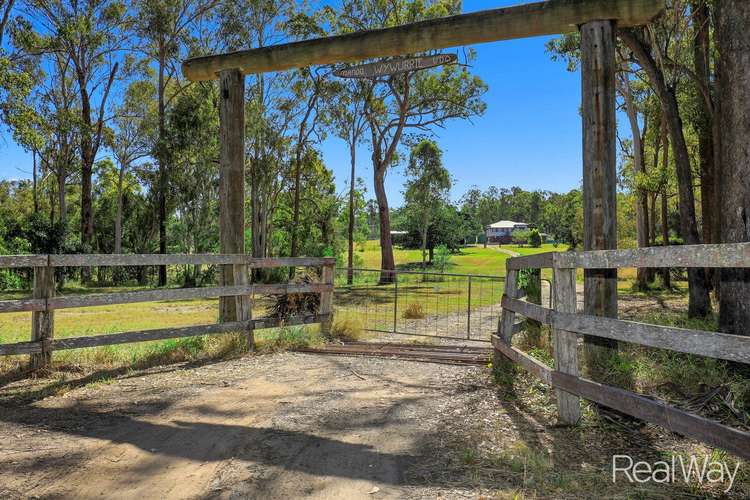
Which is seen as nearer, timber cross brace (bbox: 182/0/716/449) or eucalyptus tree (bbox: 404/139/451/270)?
timber cross brace (bbox: 182/0/716/449)

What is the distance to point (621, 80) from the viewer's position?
21.0 meters

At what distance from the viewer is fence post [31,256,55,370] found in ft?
17.3

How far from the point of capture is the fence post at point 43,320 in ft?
17.3

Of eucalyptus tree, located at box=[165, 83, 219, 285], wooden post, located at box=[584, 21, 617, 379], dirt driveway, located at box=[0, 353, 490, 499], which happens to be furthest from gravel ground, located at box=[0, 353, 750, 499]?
eucalyptus tree, located at box=[165, 83, 219, 285]

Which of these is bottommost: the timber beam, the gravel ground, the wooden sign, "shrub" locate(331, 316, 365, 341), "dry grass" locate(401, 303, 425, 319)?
"dry grass" locate(401, 303, 425, 319)

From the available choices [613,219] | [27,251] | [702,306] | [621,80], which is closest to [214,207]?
[27,251]

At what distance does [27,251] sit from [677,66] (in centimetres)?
2930

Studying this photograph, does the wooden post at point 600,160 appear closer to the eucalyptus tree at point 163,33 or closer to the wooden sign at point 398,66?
the wooden sign at point 398,66

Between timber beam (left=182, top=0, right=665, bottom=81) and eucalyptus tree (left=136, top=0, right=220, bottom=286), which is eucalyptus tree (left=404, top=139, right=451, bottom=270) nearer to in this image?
eucalyptus tree (left=136, top=0, right=220, bottom=286)

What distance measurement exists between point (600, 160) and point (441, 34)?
7.69ft

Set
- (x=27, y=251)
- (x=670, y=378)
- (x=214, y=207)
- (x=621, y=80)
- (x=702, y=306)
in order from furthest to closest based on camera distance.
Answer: (x=214, y=207)
(x=27, y=251)
(x=621, y=80)
(x=702, y=306)
(x=670, y=378)

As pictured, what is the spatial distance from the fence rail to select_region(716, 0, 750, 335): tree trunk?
233 cm

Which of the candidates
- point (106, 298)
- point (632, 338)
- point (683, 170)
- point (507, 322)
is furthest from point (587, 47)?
point (683, 170)

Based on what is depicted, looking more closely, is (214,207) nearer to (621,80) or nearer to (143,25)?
(143,25)
